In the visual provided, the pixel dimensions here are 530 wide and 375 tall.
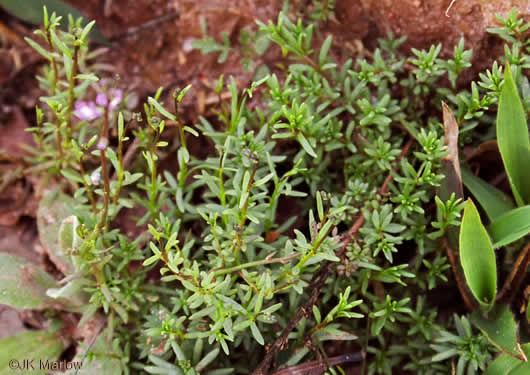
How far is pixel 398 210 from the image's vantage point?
238 centimetres

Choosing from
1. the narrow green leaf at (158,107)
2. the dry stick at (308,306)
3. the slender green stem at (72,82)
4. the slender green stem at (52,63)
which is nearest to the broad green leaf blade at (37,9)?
the slender green stem at (52,63)

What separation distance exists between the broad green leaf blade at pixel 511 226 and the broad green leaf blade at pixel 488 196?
128mm

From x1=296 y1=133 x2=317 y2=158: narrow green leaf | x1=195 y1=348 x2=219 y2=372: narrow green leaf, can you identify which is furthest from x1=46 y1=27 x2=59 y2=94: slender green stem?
x1=195 y1=348 x2=219 y2=372: narrow green leaf

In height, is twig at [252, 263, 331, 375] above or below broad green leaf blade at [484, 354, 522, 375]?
above

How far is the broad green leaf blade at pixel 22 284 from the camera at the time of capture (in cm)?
249

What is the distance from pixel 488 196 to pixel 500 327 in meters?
0.61

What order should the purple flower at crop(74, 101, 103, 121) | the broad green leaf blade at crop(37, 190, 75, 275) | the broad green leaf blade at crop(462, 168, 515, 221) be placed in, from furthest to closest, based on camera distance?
1. the purple flower at crop(74, 101, 103, 121)
2. the broad green leaf blade at crop(37, 190, 75, 275)
3. the broad green leaf blade at crop(462, 168, 515, 221)

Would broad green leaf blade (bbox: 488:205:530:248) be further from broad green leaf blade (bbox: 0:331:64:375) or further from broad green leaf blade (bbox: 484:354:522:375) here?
broad green leaf blade (bbox: 0:331:64:375)

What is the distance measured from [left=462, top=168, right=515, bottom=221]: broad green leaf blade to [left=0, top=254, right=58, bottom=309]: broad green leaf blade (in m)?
2.13

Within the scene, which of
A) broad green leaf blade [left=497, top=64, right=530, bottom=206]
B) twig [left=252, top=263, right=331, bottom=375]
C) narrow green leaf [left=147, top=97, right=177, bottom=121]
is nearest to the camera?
narrow green leaf [left=147, top=97, right=177, bottom=121]

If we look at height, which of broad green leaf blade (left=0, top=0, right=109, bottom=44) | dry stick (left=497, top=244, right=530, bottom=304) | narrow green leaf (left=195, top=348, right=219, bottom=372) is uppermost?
broad green leaf blade (left=0, top=0, right=109, bottom=44)

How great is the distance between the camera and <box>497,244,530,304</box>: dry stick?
2.31 metres

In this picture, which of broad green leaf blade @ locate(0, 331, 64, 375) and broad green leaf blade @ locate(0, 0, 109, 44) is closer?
broad green leaf blade @ locate(0, 331, 64, 375)

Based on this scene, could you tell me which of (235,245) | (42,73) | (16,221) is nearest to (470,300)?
(235,245)
